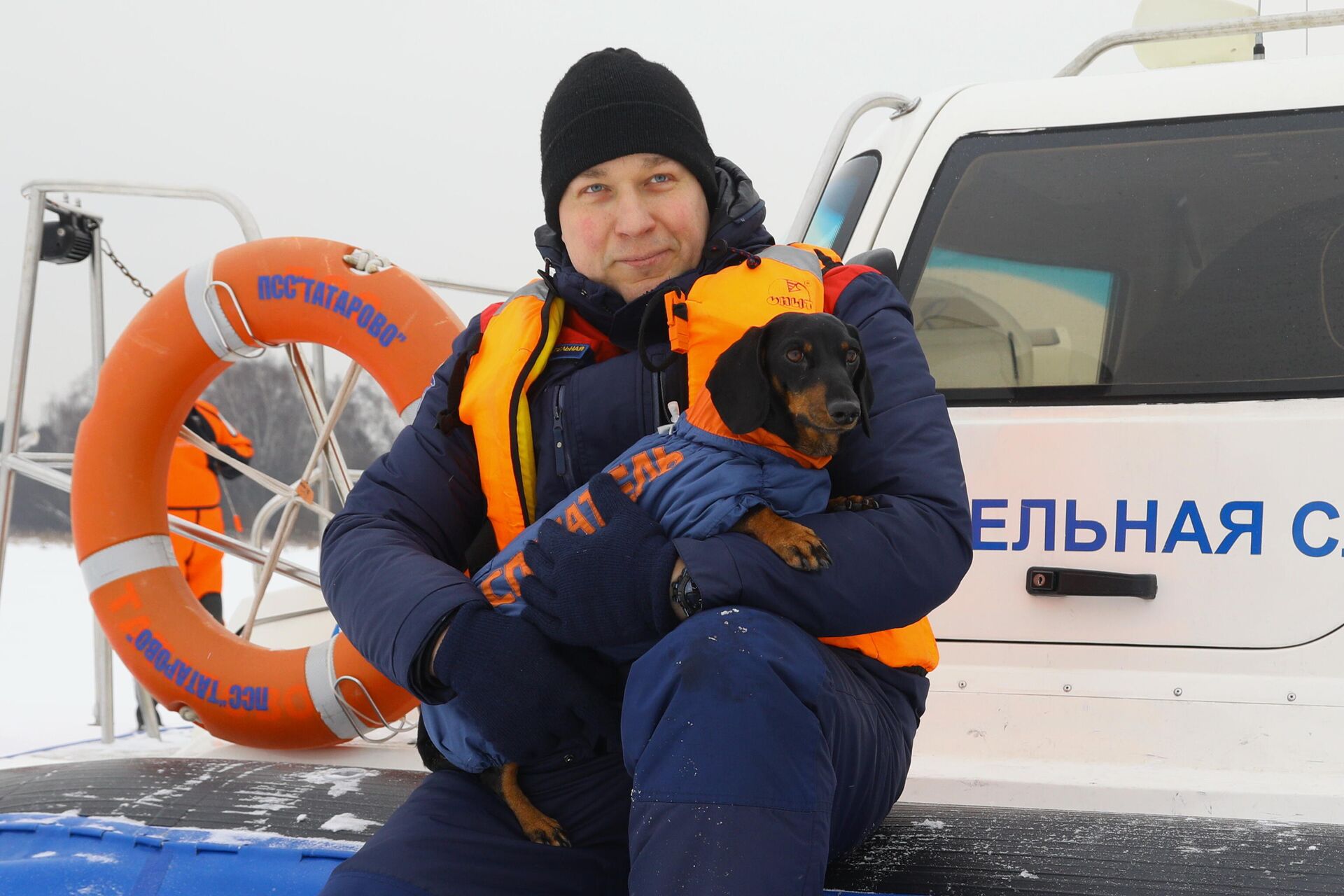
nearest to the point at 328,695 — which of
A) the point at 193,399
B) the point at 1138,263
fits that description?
the point at 193,399

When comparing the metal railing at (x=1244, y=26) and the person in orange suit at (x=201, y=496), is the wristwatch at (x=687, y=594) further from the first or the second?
the person in orange suit at (x=201, y=496)

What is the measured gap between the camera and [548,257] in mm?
1675

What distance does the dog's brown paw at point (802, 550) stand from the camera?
1.23 metres

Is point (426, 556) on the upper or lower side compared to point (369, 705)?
upper

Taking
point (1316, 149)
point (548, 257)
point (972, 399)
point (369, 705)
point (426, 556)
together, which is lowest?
point (369, 705)

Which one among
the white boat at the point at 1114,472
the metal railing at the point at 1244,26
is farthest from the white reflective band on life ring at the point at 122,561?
the metal railing at the point at 1244,26

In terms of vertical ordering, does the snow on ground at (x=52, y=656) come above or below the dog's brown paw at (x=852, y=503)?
below

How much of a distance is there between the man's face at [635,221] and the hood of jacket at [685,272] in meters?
0.02

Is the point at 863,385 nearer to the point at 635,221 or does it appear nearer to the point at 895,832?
the point at 635,221

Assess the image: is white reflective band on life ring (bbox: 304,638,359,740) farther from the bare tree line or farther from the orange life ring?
the bare tree line

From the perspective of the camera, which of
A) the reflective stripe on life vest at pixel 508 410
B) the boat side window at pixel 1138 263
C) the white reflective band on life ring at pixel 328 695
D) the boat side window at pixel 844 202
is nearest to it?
the reflective stripe on life vest at pixel 508 410

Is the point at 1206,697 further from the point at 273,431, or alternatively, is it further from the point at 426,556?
the point at 273,431

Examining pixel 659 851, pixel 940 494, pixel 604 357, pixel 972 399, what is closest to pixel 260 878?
pixel 659 851

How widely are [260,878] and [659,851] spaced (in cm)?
78
